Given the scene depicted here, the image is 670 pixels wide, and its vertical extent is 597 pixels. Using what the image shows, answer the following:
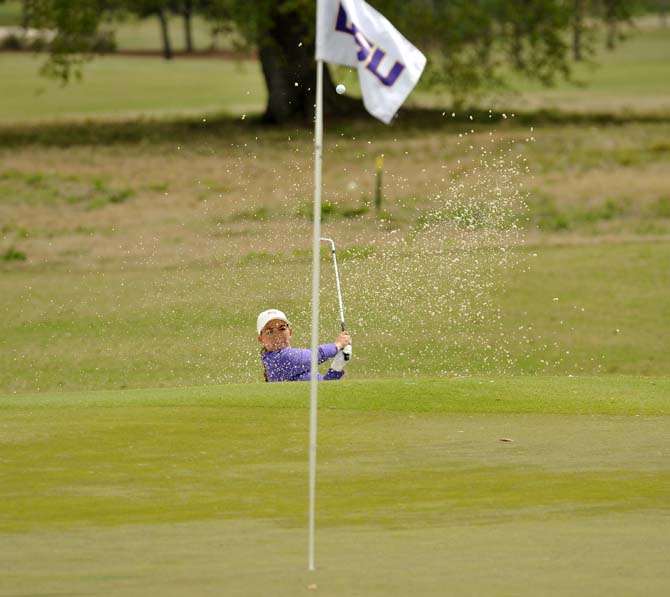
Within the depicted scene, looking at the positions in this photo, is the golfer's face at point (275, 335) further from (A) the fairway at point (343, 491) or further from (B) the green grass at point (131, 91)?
(B) the green grass at point (131, 91)

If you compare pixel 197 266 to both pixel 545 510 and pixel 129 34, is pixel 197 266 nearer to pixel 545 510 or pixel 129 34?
pixel 545 510

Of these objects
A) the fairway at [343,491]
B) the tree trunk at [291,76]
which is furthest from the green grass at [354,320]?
the tree trunk at [291,76]

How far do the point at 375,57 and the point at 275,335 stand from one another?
4203mm

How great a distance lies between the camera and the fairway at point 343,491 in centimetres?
507

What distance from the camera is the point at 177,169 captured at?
31.9m

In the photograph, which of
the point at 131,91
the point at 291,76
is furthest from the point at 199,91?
the point at 291,76

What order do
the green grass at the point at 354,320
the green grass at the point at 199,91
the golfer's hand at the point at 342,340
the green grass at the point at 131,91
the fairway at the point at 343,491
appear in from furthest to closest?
1. the green grass at the point at 131,91
2. the green grass at the point at 199,91
3. the green grass at the point at 354,320
4. the golfer's hand at the point at 342,340
5. the fairway at the point at 343,491

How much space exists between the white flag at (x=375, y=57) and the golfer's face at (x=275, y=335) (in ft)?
13.3

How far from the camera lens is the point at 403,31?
3447 centimetres

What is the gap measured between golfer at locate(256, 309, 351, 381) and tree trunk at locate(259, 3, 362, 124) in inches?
964

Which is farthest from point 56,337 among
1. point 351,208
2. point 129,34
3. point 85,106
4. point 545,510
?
point 129,34

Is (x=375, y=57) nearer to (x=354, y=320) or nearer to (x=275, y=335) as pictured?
(x=275, y=335)

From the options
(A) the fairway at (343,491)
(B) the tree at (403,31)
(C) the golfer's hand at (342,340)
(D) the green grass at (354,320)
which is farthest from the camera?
(B) the tree at (403,31)

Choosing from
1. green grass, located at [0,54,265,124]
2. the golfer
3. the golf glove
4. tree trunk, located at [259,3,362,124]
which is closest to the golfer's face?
the golfer
